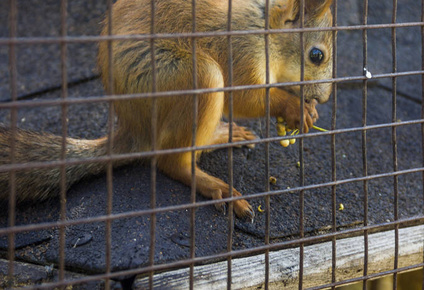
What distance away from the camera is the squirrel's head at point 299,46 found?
9.64 feet

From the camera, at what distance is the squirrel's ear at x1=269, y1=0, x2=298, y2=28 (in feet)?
9.60

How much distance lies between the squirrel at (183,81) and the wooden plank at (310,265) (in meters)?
0.37

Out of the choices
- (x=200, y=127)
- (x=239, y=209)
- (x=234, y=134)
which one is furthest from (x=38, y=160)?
(x=234, y=134)

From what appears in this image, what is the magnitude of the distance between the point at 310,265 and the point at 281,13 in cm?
136

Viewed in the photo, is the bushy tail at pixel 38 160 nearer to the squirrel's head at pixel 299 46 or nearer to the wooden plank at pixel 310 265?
the wooden plank at pixel 310 265

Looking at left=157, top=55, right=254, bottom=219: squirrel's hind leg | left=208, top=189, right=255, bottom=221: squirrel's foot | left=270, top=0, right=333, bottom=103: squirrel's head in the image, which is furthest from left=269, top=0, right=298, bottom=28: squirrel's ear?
left=208, top=189, right=255, bottom=221: squirrel's foot

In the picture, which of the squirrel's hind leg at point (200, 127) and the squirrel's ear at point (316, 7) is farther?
the squirrel's ear at point (316, 7)

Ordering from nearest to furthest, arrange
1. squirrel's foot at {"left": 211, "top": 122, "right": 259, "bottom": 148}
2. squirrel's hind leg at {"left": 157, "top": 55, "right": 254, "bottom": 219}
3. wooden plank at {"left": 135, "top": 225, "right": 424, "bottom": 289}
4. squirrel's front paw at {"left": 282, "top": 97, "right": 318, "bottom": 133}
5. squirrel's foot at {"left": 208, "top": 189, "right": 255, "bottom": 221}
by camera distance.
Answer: wooden plank at {"left": 135, "top": 225, "right": 424, "bottom": 289} → squirrel's hind leg at {"left": 157, "top": 55, "right": 254, "bottom": 219} → squirrel's foot at {"left": 208, "top": 189, "right": 255, "bottom": 221} → squirrel's front paw at {"left": 282, "top": 97, "right": 318, "bottom": 133} → squirrel's foot at {"left": 211, "top": 122, "right": 259, "bottom": 148}

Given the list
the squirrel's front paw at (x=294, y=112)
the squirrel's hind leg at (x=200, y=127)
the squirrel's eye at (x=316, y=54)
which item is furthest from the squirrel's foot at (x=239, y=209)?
the squirrel's eye at (x=316, y=54)

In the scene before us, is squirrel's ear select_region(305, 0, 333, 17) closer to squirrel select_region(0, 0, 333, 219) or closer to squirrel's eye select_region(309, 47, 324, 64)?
squirrel select_region(0, 0, 333, 219)

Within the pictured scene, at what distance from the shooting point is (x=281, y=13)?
2.95 m

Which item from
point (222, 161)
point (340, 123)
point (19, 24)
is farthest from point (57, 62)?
point (340, 123)

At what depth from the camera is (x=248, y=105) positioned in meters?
2.89

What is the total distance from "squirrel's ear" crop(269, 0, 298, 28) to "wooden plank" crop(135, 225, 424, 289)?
121cm
